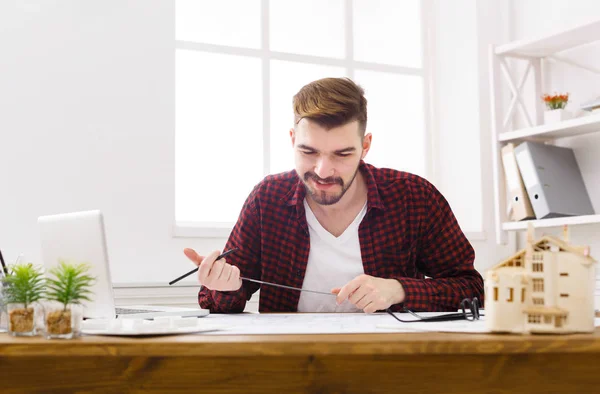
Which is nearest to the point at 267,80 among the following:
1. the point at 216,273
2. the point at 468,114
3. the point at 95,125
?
the point at 95,125

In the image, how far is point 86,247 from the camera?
121 centimetres

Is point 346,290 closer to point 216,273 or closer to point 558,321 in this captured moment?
point 216,273

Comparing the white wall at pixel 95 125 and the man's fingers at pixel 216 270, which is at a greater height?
the white wall at pixel 95 125

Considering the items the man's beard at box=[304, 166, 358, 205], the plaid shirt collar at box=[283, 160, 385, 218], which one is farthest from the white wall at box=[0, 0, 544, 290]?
the man's beard at box=[304, 166, 358, 205]

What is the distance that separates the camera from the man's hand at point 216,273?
1.44m

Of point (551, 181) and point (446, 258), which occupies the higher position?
point (551, 181)

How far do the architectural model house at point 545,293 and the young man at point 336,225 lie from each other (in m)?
0.86

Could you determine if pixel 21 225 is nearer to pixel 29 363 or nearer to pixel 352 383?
pixel 29 363

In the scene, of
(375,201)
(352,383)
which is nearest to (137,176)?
(375,201)

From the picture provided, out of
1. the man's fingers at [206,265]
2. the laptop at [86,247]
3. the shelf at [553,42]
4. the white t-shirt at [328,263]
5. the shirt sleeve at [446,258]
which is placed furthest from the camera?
the shelf at [553,42]

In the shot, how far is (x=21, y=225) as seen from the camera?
2.27 meters

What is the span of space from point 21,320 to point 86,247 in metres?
0.36

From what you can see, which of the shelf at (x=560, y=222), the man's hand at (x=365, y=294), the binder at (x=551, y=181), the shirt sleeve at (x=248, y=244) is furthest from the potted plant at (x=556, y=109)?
the man's hand at (x=365, y=294)

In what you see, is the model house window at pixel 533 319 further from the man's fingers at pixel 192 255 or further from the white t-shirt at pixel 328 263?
the white t-shirt at pixel 328 263
